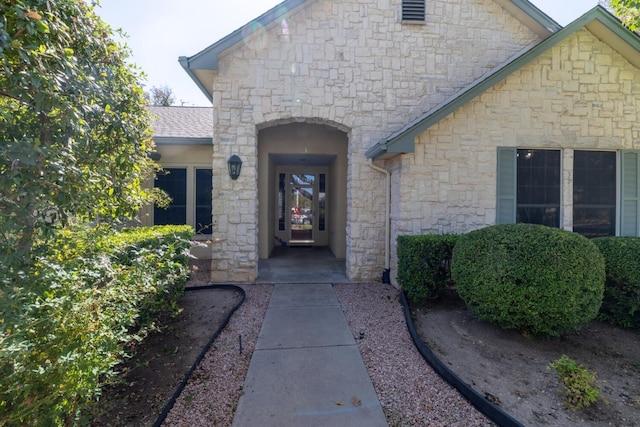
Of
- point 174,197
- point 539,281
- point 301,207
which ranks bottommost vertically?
point 539,281

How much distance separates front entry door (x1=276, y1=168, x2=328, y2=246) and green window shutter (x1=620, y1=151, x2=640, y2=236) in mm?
8397

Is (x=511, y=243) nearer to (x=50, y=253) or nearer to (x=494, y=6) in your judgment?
(x=50, y=253)

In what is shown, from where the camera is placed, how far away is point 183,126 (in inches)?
380

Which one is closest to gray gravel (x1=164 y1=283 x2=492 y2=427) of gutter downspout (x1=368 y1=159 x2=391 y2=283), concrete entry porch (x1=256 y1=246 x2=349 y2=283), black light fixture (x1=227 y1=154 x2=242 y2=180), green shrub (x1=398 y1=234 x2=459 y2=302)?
green shrub (x1=398 y1=234 x2=459 y2=302)

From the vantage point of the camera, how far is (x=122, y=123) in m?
2.67

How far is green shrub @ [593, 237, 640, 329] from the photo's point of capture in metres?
4.32

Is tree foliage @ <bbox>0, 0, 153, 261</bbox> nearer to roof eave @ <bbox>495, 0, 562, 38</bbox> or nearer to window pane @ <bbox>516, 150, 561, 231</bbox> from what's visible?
window pane @ <bbox>516, 150, 561, 231</bbox>

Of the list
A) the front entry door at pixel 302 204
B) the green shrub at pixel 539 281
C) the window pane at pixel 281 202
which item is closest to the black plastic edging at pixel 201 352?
the green shrub at pixel 539 281

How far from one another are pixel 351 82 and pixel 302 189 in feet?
19.3

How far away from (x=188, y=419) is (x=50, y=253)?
1811 millimetres

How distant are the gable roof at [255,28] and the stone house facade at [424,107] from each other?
25mm

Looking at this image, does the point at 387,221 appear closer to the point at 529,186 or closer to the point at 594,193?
the point at 529,186

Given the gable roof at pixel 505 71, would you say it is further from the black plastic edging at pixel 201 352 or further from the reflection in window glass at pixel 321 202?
the reflection in window glass at pixel 321 202

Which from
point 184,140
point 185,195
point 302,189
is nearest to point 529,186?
point 302,189
